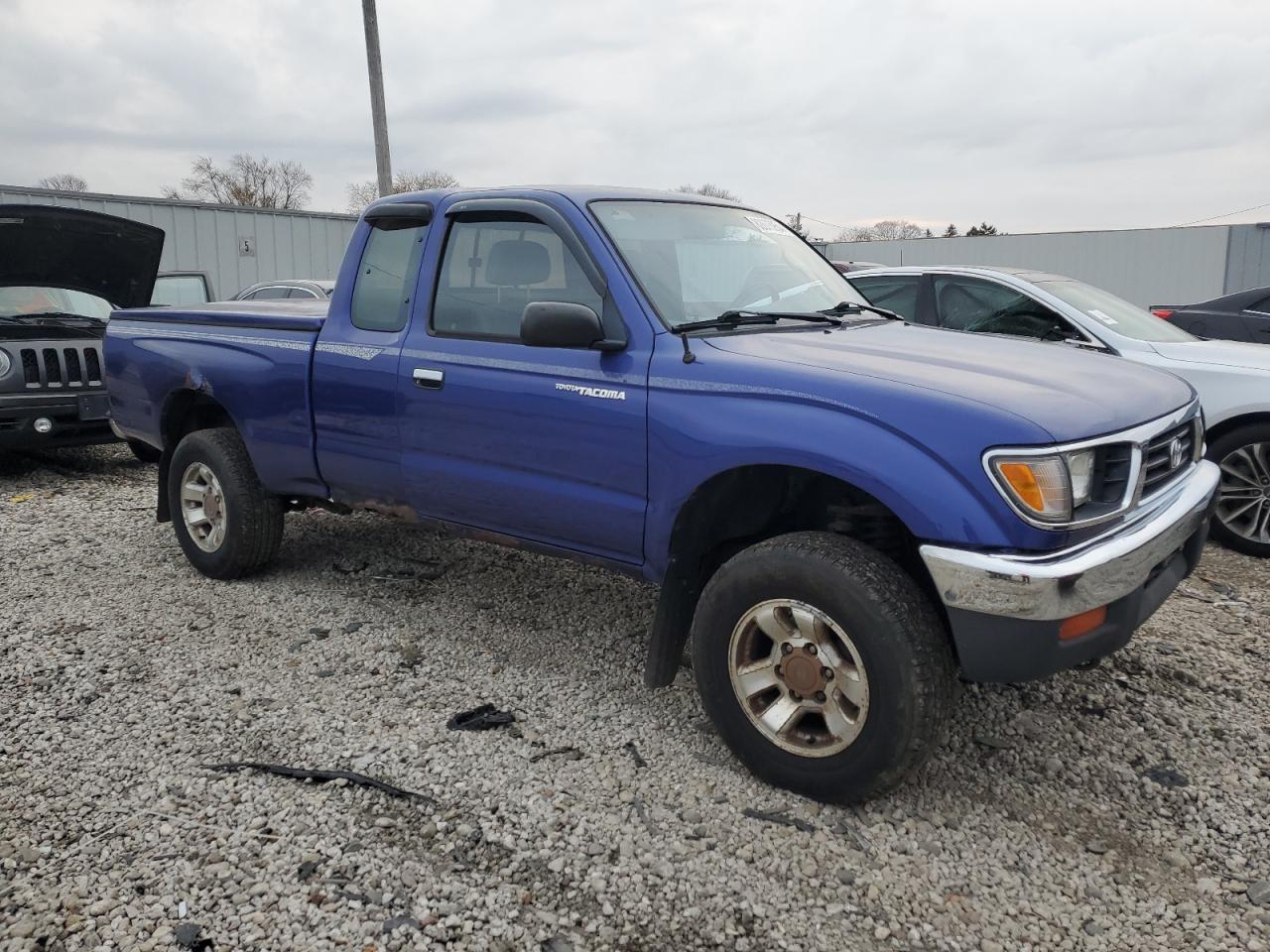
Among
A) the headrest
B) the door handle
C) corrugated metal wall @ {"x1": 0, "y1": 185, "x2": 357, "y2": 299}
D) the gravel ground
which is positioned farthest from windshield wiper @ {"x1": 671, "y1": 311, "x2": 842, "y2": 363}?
corrugated metal wall @ {"x1": 0, "y1": 185, "x2": 357, "y2": 299}

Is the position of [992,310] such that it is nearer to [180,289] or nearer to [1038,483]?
[1038,483]

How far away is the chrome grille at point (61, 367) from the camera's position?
7352 millimetres

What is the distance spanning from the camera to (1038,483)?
2.56 m

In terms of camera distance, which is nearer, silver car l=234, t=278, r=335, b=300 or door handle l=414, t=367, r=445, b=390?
door handle l=414, t=367, r=445, b=390

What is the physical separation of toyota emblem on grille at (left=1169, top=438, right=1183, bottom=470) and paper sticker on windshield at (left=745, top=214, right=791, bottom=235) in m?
1.83

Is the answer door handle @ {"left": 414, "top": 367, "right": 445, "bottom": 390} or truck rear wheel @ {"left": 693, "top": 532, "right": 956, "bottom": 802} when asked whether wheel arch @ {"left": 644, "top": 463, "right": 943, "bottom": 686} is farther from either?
door handle @ {"left": 414, "top": 367, "right": 445, "bottom": 390}

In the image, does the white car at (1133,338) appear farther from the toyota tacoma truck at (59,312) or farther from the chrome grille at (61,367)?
the chrome grille at (61,367)

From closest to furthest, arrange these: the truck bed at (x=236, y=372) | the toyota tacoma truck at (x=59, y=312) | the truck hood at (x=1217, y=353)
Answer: the truck bed at (x=236, y=372) < the truck hood at (x=1217, y=353) < the toyota tacoma truck at (x=59, y=312)

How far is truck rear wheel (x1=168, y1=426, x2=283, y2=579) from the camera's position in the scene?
4.81 meters

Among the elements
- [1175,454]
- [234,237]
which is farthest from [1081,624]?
[234,237]

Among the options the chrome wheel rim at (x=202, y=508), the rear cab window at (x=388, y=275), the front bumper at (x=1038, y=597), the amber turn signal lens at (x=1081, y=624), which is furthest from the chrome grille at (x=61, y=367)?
the amber turn signal lens at (x=1081, y=624)

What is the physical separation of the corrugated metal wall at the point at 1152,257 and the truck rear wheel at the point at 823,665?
78.5ft

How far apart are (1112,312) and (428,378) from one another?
15.1ft

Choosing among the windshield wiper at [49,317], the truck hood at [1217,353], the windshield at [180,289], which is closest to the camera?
the truck hood at [1217,353]
